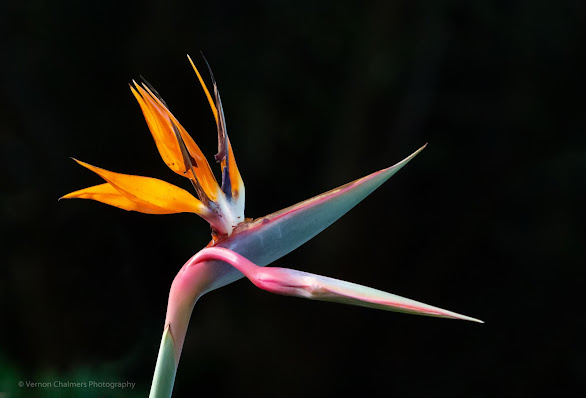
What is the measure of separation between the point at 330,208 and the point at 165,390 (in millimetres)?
210

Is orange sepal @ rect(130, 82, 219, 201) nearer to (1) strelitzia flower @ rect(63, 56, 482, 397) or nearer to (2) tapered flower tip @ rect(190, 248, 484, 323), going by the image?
(1) strelitzia flower @ rect(63, 56, 482, 397)

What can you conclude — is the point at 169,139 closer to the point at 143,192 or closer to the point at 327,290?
the point at 143,192

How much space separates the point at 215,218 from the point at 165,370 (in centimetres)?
15

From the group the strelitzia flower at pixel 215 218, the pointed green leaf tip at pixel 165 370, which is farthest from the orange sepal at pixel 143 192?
the pointed green leaf tip at pixel 165 370

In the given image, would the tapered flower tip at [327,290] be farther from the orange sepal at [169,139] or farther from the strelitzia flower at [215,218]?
the orange sepal at [169,139]

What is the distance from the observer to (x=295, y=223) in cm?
58

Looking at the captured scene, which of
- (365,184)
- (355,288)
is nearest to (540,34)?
(365,184)

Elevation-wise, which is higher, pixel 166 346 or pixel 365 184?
pixel 365 184

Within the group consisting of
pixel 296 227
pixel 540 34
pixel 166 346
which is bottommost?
pixel 166 346

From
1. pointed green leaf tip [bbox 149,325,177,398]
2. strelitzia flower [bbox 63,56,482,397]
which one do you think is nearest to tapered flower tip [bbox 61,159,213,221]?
strelitzia flower [bbox 63,56,482,397]

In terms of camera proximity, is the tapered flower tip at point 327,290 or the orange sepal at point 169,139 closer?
the tapered flower tip at point 327,290

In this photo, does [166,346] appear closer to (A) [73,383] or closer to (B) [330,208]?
(B) [330,208]

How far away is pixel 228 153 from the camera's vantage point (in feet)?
2.11

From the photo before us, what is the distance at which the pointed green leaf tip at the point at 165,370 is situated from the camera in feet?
1.71
